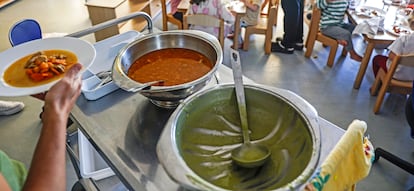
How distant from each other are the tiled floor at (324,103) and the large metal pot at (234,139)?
1273mm

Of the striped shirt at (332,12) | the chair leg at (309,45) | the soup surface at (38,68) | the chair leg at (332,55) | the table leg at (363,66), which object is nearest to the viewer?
the soup surface at (38,68)

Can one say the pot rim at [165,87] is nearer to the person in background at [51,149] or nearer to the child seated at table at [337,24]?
the person in background at [51,149]

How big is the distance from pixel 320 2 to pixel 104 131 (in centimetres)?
244

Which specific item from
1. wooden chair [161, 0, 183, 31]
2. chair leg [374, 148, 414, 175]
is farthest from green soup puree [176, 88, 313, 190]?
wooden chair [161, 0, 183, 31]

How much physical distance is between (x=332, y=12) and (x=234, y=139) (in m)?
2.39

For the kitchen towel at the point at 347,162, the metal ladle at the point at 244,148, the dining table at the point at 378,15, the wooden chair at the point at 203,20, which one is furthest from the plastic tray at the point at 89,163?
the dining table at the point at 378,15

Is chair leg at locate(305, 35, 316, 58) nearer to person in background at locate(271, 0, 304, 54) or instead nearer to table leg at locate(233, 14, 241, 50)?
person in background at locate(271, 0, 304, 54)

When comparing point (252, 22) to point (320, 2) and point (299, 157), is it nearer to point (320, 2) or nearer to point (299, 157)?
point (320, 2)

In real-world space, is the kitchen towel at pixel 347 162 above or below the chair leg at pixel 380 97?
above

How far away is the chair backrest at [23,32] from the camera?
1975 millimetres

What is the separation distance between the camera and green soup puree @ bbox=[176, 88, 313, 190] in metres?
0.71

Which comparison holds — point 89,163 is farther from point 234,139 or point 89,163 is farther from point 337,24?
point 337,24

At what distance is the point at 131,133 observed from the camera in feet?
3.02

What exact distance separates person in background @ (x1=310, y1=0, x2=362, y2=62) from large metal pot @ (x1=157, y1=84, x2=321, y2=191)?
225cm
